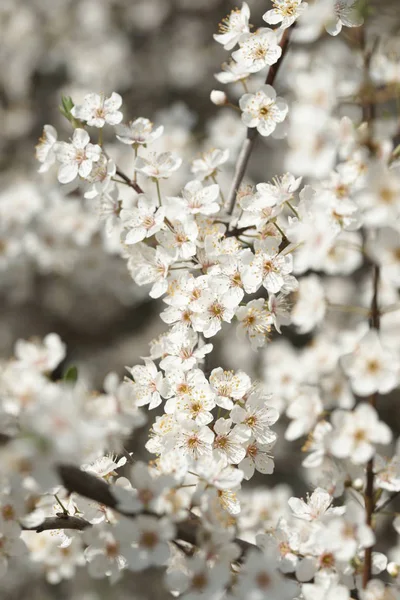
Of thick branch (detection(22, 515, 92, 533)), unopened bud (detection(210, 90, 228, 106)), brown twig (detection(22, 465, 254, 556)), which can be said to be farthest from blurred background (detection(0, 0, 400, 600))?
brown twig (detection(22, 465, 254, 556))

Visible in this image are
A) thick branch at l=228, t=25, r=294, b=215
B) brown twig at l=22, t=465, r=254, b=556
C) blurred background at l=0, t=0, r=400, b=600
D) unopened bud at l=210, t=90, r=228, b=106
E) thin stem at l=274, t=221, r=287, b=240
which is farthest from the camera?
blurred background at l=0, t=0, r=400, b=600

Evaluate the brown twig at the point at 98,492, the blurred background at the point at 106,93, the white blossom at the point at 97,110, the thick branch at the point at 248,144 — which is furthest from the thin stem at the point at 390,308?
the blurred background at the point at 106,93

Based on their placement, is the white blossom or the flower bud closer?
the flower bud

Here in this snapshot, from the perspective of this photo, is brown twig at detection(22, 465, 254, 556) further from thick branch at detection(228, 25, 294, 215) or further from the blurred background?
the blurred background

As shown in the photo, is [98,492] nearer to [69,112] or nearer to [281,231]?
[281,231]

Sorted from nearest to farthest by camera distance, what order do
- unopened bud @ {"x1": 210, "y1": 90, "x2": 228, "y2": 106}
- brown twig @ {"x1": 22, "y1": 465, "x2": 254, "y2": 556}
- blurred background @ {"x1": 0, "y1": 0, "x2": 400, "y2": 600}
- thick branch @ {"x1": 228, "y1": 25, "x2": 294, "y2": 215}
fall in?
brown twig @ {"x1": 22, "y1": 465, "x2": 254, "y2": 556}
thick branch @ {"x1": 228, "y1": 25, "x2": 294, "y2": 215}
unopened bud @ {"x1": 210, "y1": 90, "x2": 228, "y2": 106}
blurred background @ {"x1": 0, "y1": 0, "x2": 400, "y2": 600}

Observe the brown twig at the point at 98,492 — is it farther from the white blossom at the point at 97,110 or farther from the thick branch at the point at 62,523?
the white blossom at the point at 97,110

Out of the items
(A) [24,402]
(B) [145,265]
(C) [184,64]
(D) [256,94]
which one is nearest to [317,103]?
(D) [256,94]

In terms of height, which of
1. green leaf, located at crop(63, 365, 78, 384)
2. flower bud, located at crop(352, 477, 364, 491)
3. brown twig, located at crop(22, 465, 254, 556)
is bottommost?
flower bud, located at crop(352, 477, 364, 491)

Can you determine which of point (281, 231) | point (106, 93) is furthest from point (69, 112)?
point (106, 93)

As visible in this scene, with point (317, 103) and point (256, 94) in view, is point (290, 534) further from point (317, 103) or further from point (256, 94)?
point (256, 94)
